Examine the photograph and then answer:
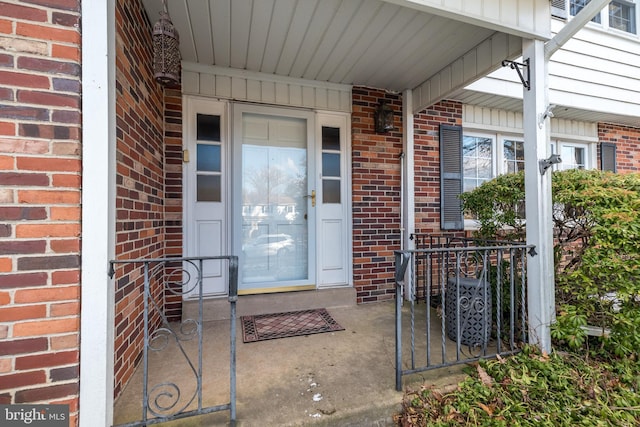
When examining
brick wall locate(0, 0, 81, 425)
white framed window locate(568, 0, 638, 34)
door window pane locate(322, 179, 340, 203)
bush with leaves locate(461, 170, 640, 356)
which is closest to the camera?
brick wall locate(0, 0, 81, 425)

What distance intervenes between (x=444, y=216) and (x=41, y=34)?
3.79m

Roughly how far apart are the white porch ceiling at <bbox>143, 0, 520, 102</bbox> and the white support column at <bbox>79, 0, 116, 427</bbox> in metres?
1.08

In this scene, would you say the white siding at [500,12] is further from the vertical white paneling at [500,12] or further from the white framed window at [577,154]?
the white framed window at [577,154]

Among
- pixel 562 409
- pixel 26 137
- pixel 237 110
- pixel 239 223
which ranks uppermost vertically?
pixel 237 110

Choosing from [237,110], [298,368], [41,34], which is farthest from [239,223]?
[41,34]

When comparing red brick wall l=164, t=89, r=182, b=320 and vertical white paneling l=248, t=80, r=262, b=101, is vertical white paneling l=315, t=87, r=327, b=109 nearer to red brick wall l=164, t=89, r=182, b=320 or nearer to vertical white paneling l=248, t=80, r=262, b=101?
vertical white paneling l=248, t=80, r=262, b=101

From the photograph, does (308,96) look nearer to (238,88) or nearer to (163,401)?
(238,88)

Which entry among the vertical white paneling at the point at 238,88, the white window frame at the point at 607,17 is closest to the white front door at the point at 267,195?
the vertical white paneling at the point at 238,88

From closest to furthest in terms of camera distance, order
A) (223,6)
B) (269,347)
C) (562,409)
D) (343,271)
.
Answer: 1. (562,409)
2. (223,6)
3. (269,347)
4. (343,271)

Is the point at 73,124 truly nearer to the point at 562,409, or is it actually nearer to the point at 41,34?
the point at 41,34

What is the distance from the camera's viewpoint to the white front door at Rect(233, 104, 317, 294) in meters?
3.02

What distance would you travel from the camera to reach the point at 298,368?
6.33 feet

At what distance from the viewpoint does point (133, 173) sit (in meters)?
1.88

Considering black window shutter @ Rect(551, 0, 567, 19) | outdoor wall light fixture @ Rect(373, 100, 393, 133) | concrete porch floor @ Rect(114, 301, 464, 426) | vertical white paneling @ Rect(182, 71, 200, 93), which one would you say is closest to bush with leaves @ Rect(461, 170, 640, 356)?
concrete porch floor @ Rect(114, 301, 464, 426)
